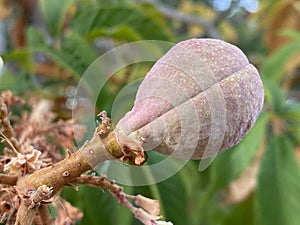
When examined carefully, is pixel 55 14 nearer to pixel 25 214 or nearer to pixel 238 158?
pixel 238 158

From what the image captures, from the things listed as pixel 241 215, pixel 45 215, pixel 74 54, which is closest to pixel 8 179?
pixel 45 215

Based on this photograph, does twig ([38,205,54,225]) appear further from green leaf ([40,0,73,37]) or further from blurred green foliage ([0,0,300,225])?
green leaf ([40,0,73,37])

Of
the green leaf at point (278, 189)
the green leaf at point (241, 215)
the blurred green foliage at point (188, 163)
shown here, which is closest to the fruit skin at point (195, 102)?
the blurred green foliage at point (188, 163)

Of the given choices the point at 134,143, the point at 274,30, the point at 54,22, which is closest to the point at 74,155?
the point at 134,143

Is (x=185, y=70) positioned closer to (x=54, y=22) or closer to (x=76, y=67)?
(x=76, y=67)

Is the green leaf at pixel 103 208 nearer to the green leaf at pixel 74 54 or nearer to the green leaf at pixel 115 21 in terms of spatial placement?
the green leaf at pixel 74 54

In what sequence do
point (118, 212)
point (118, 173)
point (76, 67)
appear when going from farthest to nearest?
1. point (76, 67)
2. point (118, 212)
3. point (118, 173)
